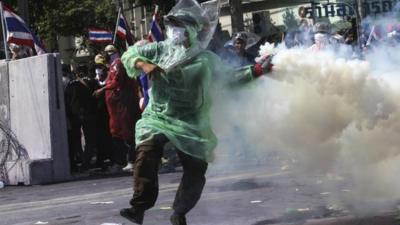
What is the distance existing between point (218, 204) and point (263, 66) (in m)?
1.79

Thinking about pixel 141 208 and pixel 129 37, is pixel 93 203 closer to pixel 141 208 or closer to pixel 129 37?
pixel 141 208

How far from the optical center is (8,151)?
1109 centimetres

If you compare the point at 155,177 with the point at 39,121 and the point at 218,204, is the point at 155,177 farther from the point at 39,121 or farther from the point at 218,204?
the point at 39,121

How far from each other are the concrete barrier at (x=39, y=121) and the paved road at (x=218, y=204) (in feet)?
2.98

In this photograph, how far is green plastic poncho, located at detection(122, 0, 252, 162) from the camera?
586 centimetres

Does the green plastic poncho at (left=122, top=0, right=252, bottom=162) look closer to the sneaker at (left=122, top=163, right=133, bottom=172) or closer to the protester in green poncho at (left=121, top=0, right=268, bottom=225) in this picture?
the protester in green poncho at (left=121, top=0, right=268, bottom=225)

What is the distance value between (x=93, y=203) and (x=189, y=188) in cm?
251

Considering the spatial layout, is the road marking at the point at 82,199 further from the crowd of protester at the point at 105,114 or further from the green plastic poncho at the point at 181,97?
the green plastic poncho at the point at 181,97

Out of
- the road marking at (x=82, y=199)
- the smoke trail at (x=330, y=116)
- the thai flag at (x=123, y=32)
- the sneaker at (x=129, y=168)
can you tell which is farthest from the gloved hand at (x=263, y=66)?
the thai flag at (x=123, y=32)

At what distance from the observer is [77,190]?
965 cm

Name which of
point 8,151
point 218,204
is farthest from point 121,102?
point 218,204

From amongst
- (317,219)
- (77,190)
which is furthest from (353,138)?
(77,190)

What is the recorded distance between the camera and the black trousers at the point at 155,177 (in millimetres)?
5820

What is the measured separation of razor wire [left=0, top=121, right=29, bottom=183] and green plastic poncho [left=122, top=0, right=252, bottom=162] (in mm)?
5356
